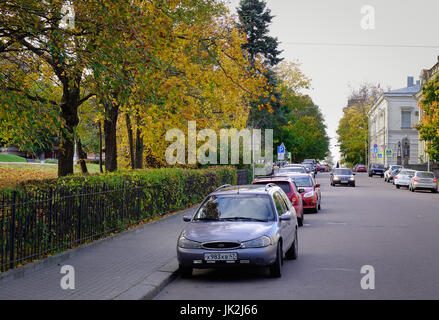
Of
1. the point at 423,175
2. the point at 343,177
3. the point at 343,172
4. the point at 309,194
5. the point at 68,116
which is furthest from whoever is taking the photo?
the point at 343,172

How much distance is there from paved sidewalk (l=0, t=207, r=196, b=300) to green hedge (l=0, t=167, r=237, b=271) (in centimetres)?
38

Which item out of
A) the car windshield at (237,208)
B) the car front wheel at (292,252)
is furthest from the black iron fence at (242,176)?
the car windshield at (237,208)

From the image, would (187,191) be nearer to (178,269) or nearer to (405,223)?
(405,223)

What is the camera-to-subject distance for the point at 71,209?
11.3 m

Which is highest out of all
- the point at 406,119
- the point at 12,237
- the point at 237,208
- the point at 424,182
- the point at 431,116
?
the point at 406,119

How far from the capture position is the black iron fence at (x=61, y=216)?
8930 mm

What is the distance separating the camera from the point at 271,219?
973 cm

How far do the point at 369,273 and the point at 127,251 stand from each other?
15.6 ft

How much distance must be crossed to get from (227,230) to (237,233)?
0.23 metres

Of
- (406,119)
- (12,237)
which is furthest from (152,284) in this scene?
(406,119)

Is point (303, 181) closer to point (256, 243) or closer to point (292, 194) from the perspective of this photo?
point (292, 194)

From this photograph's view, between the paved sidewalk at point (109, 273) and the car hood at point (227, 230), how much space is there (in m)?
0.72
